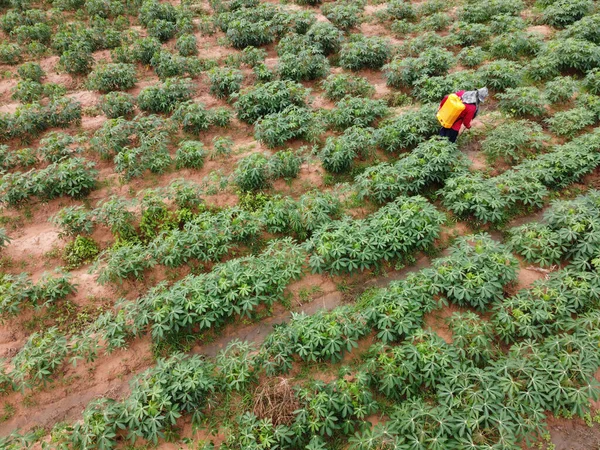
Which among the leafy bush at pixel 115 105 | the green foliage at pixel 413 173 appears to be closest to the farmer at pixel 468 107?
the green foliage at pixel 413 173

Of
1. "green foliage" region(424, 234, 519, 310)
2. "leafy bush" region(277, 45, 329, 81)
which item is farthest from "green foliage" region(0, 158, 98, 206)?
"green foliage" region(424, 234, 519, 310)

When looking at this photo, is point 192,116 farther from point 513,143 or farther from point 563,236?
point 563,236

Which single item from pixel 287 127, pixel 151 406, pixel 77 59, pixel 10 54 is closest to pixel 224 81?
pixel 287 127

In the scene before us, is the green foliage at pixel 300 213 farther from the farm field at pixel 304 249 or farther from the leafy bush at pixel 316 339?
the leafy bush at pixel 316 339

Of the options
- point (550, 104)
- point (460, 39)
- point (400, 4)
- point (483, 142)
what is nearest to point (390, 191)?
point (483, 142)

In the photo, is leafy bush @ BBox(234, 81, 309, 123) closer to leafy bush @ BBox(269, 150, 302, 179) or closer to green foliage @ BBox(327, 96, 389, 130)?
green foliage @ BBox(327, 96, 389, 130)

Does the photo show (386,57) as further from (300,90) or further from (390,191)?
(390,191)
